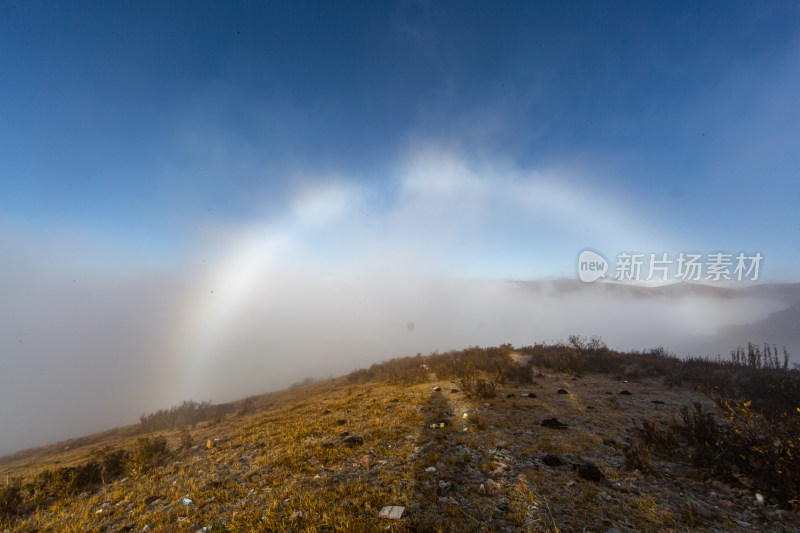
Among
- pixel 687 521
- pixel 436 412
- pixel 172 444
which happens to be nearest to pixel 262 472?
pixel 436 412

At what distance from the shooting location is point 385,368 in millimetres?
21484

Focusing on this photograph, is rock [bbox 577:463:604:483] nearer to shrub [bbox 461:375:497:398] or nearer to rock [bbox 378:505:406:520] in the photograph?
rock [bbox 378:505:406:520]

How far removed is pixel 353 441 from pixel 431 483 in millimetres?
3139

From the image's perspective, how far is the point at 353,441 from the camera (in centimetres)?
773

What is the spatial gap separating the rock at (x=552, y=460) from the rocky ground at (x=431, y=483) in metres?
0.02

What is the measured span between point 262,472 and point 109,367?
15566 cm

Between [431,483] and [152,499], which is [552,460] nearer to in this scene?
[431,483]

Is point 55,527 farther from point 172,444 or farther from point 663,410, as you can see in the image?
point 663,410

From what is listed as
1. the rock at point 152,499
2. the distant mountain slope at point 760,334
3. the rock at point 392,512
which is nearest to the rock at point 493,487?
the rock at point 392,512

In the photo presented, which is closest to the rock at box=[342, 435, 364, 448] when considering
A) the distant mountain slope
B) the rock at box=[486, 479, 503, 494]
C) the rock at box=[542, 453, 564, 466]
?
the rock at box=[486, 479, 503, 494]

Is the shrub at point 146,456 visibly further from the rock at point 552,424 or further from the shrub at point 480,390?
the rock at point 552,424

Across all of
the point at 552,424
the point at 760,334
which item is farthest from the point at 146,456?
the point at 760,334

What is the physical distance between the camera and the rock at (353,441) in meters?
7.55

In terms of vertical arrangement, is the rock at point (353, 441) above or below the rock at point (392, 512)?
below
